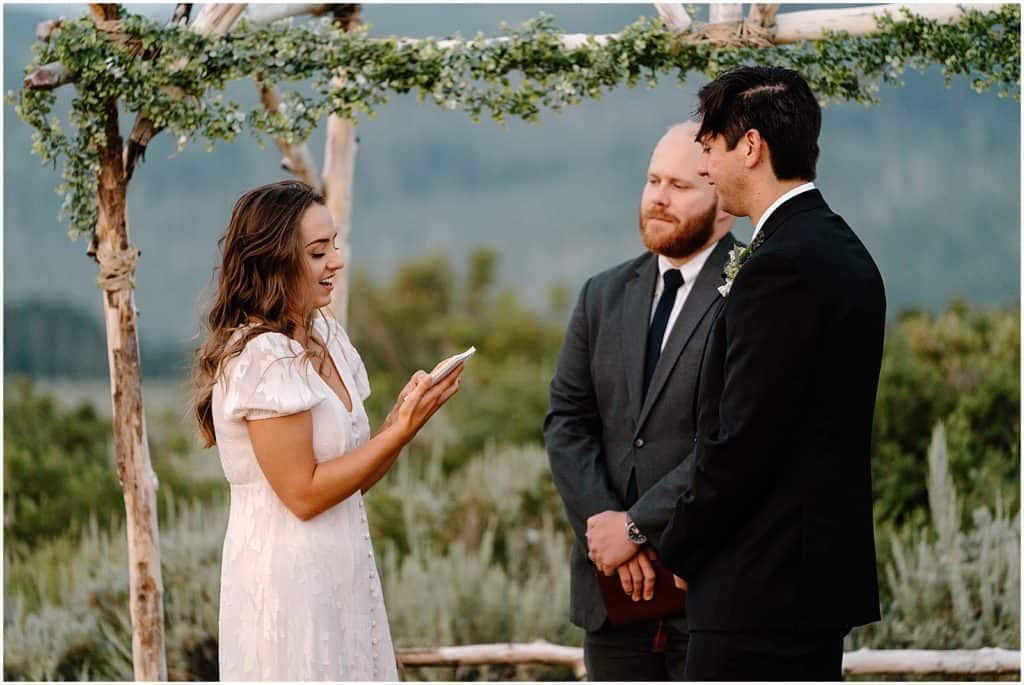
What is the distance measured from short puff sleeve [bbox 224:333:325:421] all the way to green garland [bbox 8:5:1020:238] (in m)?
1.25

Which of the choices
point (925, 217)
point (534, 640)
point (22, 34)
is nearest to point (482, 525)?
point (534, 640)

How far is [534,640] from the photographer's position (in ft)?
17.0

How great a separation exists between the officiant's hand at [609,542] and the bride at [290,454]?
0.70 meters

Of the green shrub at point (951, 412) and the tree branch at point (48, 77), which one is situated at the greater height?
the tree branch at point (48, 77)

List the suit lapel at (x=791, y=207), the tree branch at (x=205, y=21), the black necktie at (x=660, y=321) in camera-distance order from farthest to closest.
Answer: the tree branch at (x=205, y=21)
the black necktie at (x=660, y=321)
the suit lapel at (x=791, y=207)

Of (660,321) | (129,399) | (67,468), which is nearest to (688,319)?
(660,321)

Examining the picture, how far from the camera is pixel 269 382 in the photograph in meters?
2.56

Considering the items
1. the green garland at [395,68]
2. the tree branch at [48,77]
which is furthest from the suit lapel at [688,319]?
the tree branch at [48,77]

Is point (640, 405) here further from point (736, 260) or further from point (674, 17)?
point (674, 17)

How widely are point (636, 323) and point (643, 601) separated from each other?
758 mm

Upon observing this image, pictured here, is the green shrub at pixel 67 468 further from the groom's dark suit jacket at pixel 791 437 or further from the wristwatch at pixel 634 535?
the groom's dark suit jacket at pixel 791 437

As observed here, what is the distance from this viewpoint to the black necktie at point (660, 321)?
3.37 metres

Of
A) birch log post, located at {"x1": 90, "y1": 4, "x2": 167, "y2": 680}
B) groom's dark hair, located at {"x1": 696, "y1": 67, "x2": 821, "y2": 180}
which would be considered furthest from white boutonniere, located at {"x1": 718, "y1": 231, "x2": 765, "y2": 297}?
birch log post, located at {"x1": 90, "y1": 4, "x2": 167, "y2": 680}

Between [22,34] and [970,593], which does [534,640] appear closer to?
[970,593]
